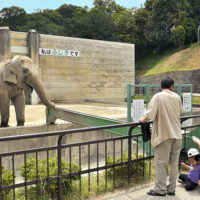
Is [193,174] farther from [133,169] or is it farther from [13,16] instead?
[13,16]

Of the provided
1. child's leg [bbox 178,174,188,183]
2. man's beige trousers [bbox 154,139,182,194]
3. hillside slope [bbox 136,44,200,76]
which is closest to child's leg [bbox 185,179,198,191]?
child's leg [bbox 178,174,188,183]

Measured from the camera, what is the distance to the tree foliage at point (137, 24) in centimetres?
4247

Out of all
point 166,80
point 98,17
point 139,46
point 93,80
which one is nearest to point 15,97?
point 166,80

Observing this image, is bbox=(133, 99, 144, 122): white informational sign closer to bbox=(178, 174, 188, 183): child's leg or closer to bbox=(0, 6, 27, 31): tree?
bbox=(178, 174, 188, 183): child's leg

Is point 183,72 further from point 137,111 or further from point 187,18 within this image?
point 137,111

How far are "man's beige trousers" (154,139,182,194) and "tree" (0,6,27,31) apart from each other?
172 ft

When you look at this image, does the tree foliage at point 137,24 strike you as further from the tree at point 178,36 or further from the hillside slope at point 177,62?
the hillside slope at point 177,62

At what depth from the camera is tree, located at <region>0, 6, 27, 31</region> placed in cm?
5116

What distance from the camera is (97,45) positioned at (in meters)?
26.8

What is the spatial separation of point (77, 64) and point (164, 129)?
22.6 metres

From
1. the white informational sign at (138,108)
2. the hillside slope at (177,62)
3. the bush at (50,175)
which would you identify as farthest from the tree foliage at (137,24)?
the bush at (50,175)

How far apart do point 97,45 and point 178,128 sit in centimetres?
2402

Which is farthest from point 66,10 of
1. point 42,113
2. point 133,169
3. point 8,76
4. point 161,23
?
point 133,169

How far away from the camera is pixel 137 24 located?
49.5m
